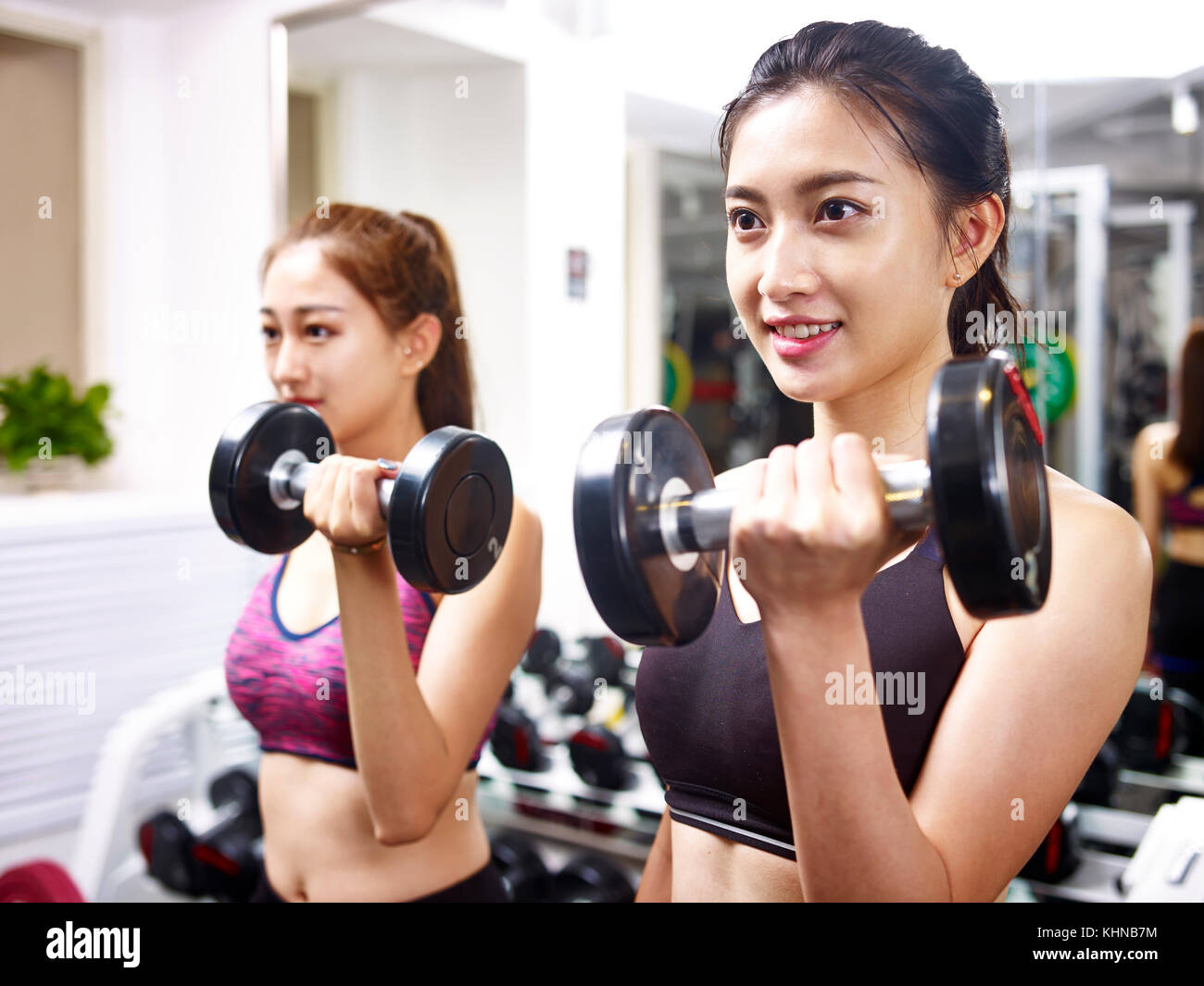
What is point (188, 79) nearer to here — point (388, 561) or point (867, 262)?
point (388, 561)

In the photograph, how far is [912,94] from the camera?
95 cm

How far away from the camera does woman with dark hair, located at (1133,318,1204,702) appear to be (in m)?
3.15

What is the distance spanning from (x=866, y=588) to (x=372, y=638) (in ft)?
1.79

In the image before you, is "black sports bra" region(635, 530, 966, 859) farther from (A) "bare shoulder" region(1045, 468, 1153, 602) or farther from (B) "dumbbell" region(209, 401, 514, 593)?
(B) "dumbbell" region(209, 401, 514, 593)

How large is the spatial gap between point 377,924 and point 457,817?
0.48 metres

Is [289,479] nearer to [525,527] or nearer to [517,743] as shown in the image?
[525,527]

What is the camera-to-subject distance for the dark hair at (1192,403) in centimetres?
307

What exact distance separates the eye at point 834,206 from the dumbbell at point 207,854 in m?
2.24

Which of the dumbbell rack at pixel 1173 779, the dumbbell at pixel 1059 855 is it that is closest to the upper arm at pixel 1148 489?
the dumbbell rack at pixel 1173 779

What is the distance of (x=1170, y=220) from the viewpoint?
3.43 m

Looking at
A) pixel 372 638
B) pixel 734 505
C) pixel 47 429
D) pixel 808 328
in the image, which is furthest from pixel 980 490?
pixel 47 429

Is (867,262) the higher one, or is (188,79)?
(188,79)

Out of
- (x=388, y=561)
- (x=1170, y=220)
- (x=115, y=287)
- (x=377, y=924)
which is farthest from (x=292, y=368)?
(x=1170, y=220)

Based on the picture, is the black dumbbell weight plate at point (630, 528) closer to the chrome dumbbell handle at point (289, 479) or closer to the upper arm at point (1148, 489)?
the chrome dumbbell handle at point (289, 479)
